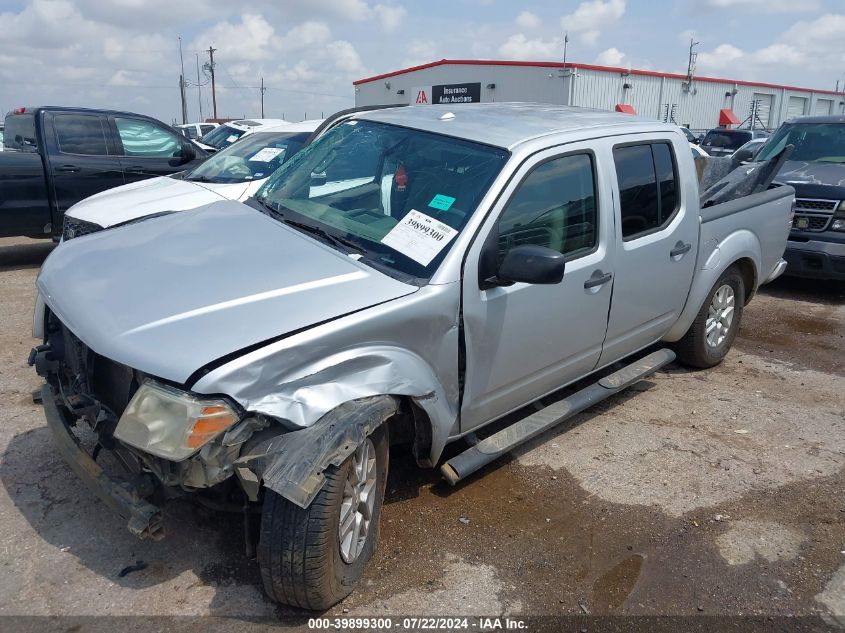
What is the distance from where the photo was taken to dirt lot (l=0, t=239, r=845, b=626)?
9.48 feet

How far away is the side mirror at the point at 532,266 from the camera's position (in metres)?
2.99

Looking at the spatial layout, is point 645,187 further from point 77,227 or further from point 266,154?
point 77,227

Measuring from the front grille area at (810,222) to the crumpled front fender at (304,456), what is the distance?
6820mm

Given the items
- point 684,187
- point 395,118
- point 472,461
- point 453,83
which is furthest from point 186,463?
point 453,83

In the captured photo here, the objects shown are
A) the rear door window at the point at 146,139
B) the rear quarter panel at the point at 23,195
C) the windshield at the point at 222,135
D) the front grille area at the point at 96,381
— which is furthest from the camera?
the windshield at the point at 222,135

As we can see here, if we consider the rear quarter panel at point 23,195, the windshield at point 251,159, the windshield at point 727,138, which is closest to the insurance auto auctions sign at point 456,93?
the windshield at point 727,138

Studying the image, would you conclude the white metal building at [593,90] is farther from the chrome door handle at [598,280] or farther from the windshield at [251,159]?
the chrome door handle at [598,280]

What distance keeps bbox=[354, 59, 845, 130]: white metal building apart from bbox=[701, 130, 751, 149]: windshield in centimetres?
602

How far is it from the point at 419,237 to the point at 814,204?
6.26m

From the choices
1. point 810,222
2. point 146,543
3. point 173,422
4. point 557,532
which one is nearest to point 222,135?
point 810,222

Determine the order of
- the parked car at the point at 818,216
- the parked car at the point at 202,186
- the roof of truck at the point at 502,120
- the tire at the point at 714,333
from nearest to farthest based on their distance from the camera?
the roof of truck at the point at 502,120 < the tire at the point at 714,333 < the parked car at the point at 202,186 < the parked car at the point at 818,216

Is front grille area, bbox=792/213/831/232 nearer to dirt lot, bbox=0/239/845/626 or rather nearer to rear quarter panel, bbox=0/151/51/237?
dirt lot, bbox=0/239/845/626

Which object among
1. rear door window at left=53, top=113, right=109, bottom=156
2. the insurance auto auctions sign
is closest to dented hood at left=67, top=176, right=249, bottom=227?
rear door window at left=53, top=113, right=109, bottom=156

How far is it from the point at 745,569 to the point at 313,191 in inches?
110
